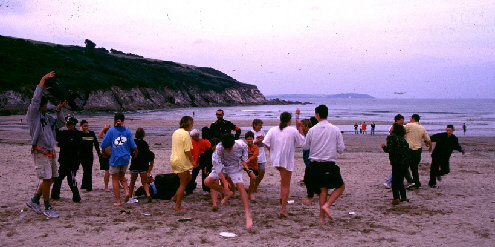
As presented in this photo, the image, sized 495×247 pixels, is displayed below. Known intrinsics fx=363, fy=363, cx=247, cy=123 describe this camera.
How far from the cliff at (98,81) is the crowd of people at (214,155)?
4713cm

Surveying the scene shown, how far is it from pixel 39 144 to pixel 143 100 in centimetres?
9046

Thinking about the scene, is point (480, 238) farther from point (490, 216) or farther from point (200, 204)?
point (200, 204)

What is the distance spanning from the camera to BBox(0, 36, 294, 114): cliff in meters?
66.9

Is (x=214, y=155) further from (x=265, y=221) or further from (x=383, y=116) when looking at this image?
(x=383, y=116)

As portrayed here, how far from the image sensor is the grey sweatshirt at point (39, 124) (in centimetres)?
540

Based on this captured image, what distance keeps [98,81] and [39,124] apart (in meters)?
86.6

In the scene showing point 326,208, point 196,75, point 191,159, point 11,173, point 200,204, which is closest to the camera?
point 326,208

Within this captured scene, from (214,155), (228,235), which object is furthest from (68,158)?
(228,235)

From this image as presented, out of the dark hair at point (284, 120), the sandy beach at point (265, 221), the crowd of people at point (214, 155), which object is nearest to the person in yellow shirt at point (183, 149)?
the crowd of people at point (214, 155)

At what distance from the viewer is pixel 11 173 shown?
9672 millimetres

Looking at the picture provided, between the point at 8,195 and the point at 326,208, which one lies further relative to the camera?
the point at 8,195

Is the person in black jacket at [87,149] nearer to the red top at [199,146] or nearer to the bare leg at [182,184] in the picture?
the red top at [199,146]

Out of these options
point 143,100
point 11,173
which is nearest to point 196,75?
point 143,100

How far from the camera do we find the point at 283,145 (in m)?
5.84
